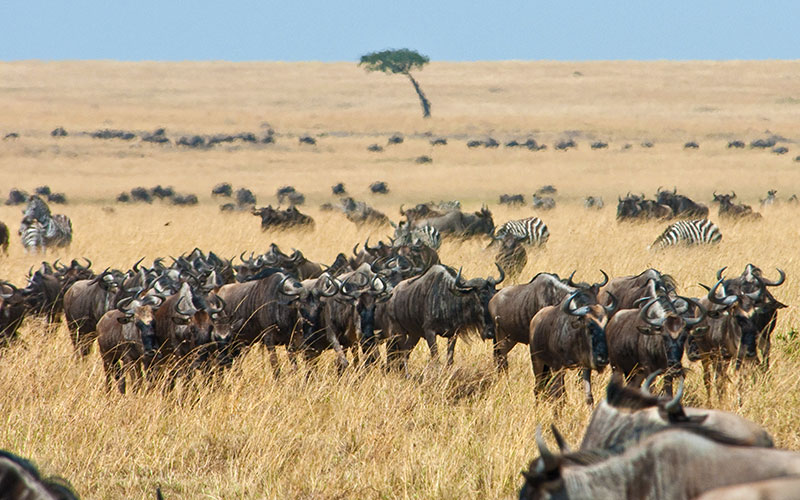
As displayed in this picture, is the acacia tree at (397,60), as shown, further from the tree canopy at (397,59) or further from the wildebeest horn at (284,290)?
the wildebeest horn at (284,290)

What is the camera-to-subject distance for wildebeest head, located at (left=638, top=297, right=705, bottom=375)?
6.77 meters

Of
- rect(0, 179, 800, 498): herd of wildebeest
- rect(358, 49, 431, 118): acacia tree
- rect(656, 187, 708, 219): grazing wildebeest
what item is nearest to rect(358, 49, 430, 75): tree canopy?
rect(358, 49, 431, 118): acacia tree

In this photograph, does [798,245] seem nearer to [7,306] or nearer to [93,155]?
[7,306]

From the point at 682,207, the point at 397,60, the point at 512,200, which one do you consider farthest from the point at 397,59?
the point at 682,207

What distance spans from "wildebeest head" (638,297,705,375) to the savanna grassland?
57 cm

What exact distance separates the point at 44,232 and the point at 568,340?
15080mm

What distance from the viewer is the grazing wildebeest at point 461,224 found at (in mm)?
19984

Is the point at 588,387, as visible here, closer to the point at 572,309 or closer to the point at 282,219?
the point at 572,309

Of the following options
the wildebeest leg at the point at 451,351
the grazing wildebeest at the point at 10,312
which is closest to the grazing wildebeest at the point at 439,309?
the wildebeest leg at the point at 451,351

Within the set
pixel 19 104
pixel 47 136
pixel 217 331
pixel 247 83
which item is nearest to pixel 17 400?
pixel 217 331

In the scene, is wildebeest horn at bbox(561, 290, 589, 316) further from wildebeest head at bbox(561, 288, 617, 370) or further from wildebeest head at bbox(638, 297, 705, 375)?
wildebeest head at bbox(638, 297, 705, 375)

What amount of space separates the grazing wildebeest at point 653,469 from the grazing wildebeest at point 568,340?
408cm

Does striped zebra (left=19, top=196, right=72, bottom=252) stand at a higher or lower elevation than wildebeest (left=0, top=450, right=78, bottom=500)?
lower

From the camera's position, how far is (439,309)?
919cm
